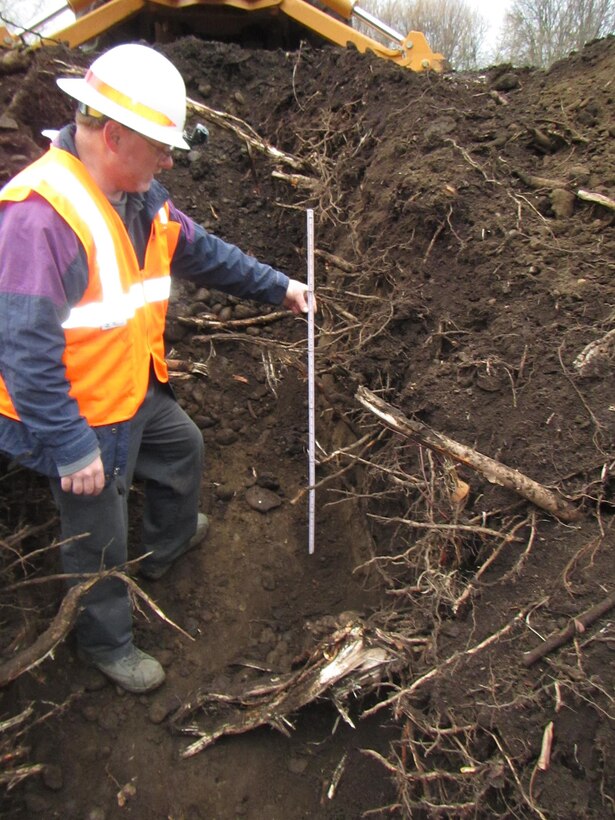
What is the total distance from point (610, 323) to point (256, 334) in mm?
1962

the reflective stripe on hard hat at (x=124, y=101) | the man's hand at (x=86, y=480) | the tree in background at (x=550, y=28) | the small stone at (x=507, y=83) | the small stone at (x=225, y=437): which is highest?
the tree in background at (x=550, y=28)

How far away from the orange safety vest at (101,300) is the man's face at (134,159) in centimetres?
8

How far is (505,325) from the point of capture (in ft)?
8.32

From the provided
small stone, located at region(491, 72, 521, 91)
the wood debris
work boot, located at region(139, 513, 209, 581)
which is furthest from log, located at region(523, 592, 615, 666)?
small stone, located at region(491, 72, 521, 91)

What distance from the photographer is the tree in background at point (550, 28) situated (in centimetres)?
1352

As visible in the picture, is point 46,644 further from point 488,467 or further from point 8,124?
point 8,124

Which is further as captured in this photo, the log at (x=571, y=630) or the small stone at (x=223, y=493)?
the small stone at (x=223, y=493)

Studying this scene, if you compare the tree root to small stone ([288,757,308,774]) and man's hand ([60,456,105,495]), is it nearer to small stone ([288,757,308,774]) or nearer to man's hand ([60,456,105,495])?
man's hand ([60,456,105,495])

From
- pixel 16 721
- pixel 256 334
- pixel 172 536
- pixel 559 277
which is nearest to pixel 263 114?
pixel 256 334

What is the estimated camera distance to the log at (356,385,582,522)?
1948 millimetres

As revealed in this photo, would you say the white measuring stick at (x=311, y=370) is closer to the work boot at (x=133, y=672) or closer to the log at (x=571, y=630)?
the work boot at (x=133, y=672)

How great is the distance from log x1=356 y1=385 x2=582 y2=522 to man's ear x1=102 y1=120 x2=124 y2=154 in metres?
1.05

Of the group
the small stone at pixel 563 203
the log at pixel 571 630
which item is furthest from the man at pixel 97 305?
the small stone at pixel 563 203

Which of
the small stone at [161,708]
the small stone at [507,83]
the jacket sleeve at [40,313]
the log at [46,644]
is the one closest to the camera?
the jacket sleeve at [40,313]
